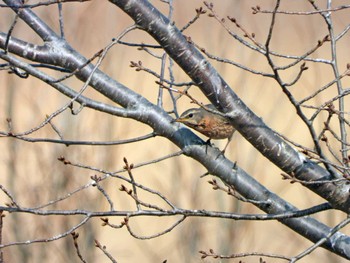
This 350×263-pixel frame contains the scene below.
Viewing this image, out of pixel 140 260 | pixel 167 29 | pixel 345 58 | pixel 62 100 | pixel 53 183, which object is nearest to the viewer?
pixel 167 29

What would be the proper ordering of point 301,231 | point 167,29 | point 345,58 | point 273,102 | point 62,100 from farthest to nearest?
point 345,58, point 273,102, point 62,100, point 301,231, point 167,29

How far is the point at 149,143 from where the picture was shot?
29.5 ft

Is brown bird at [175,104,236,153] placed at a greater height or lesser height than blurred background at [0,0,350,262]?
lesser

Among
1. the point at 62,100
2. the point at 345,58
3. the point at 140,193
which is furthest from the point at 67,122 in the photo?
the point at 345,58

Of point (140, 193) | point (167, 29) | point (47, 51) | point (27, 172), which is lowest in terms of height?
point (167, 29)

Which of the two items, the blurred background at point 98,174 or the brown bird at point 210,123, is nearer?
the brown bird at point 210,123

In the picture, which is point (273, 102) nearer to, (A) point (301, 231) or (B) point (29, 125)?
(B) point (29, 125)

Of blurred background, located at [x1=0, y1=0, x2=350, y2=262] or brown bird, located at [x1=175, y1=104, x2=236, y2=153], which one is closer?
brown bird, located at [x1=175, y1=104, x2=236, y2=153]

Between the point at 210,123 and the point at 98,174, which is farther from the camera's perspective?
the point at 98,174

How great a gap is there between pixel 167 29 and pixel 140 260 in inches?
210

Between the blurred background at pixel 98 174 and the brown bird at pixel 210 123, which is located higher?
the blurred background at pixel 98 174

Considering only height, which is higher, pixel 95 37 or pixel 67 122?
pixel 95 37

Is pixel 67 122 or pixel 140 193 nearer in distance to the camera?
pixel 67 122

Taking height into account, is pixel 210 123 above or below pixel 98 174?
below
